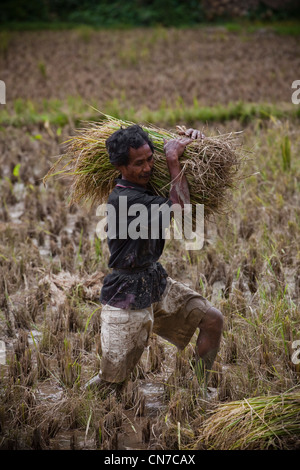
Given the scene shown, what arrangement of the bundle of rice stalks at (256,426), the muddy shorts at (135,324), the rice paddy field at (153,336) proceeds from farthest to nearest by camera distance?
the muddy shorts at (135,324), the rice paddy field at (153,336), the bundle of rice stalks at (256,426)

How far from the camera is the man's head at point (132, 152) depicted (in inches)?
98.7

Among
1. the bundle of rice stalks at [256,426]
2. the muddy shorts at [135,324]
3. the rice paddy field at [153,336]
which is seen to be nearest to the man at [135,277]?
the muddy shorts at [135,324]

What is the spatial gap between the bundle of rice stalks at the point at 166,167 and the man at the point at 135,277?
0.22 feet

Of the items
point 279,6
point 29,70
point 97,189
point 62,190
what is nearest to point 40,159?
point 62,190

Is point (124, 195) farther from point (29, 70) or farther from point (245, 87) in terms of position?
point (29, 70)

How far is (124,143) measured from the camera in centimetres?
250

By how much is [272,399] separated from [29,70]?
10529mm

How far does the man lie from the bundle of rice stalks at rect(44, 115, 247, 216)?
7 centimetres

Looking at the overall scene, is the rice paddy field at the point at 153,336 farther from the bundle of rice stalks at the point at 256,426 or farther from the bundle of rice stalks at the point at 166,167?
the bundle of rice stalks at the point at 166,167

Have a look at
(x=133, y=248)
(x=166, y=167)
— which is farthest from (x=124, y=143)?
(x=133, y=248)

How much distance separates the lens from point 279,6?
19266 millimetres

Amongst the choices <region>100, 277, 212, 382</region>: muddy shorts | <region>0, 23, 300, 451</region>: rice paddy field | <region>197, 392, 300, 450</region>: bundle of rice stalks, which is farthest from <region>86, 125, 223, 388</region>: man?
<region>197, 392, 300, 450</region>: bundle of rice stalks

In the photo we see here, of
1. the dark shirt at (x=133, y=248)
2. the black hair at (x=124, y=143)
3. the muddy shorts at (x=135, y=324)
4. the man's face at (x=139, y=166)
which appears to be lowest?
Answer: the muddy shorts at (x=135, y=324)

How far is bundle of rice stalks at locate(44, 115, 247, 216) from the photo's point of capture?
2688mm
